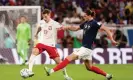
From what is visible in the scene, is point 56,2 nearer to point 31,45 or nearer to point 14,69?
point 31,45

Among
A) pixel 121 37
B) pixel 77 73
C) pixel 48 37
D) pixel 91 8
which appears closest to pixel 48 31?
pixel 48 37

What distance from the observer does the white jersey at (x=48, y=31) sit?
1606 centimetres

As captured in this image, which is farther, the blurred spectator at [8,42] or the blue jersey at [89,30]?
the blurred spectator at [8,42]

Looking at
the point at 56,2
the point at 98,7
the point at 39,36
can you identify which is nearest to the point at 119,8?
the point at 98,7

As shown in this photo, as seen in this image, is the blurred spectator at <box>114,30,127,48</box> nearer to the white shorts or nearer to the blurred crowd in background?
the blurred crowd in background

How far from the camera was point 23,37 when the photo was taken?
2206 cm

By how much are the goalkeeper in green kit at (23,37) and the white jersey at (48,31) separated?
579 centimetres

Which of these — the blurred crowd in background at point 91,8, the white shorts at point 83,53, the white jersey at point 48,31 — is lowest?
the blurred crowd in background at point 91,8

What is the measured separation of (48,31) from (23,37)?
605cm

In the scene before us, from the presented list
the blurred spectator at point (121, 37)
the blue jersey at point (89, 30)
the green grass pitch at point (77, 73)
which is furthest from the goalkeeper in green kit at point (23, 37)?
the blue jersey at point (89, 30)

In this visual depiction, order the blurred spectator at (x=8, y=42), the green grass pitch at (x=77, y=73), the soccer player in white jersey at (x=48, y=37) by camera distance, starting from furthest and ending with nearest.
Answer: the blurred spectator at (x=8, y=42) → the green grass pitch at (x=77, y=73) → the soccer player in white jersey at (x=48, y=37)

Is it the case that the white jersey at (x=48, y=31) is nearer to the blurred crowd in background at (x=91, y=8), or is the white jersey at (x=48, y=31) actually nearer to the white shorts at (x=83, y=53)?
the white shorts at (x=83, y=53)

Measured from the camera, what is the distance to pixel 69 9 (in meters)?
27.7

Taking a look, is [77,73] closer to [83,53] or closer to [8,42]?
[83,53]
